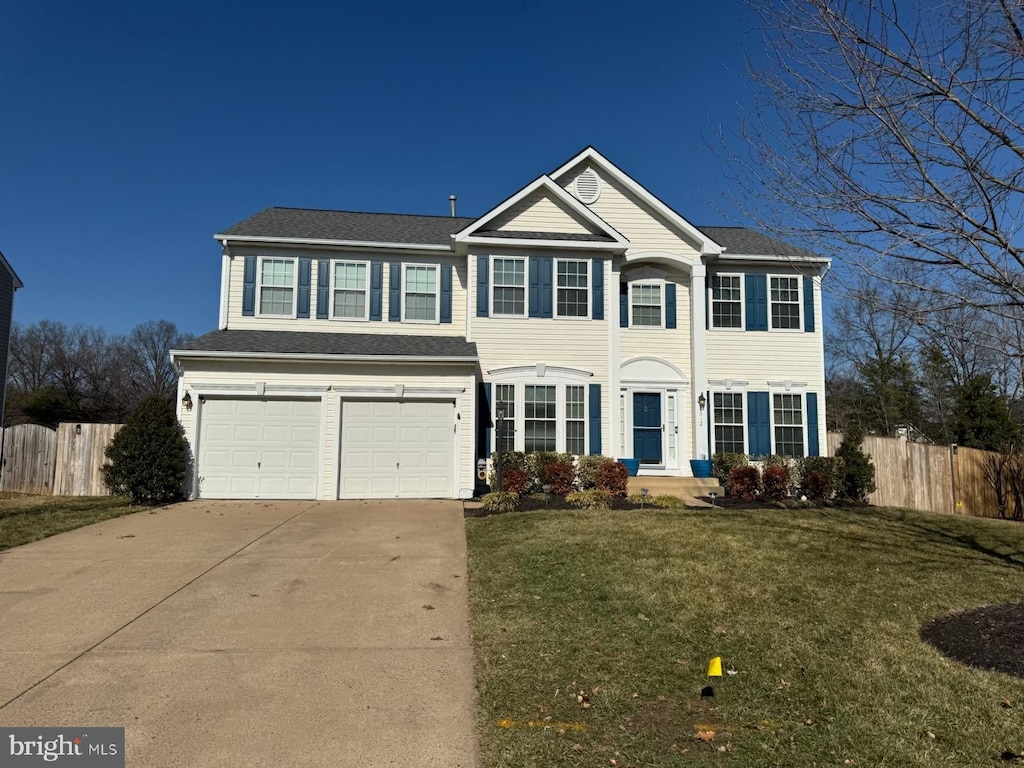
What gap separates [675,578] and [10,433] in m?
16.8

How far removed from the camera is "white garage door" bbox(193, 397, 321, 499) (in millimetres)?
13742

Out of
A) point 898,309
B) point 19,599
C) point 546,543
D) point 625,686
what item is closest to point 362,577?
point 546,543

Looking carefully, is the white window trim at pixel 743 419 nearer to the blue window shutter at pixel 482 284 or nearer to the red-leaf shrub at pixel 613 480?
the red-leaf shrub at pixel 613 480

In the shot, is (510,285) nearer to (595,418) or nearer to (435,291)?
(435,291)

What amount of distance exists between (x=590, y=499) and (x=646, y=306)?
20.9 ft

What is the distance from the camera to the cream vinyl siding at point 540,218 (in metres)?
15.7

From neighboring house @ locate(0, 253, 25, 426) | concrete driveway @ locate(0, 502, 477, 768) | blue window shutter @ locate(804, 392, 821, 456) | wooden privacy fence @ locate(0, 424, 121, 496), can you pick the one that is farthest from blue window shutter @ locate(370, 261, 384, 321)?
neighboring house @ locate(0, 253, 25, 426)

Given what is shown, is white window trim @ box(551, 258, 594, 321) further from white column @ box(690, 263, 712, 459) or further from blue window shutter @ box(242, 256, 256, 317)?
blue window shutter @ box(242, 256, 256, 317)

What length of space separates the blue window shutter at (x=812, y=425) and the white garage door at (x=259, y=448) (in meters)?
12.3

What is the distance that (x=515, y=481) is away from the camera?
13453 mm

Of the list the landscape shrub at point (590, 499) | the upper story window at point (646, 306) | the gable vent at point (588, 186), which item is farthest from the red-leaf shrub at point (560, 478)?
the gable vent at point (588, 186)

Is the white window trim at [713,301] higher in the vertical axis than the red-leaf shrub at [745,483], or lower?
higher

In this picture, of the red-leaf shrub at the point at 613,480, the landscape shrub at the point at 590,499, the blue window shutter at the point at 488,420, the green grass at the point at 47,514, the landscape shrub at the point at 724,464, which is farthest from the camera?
the landscape shrub at the point at 724,464

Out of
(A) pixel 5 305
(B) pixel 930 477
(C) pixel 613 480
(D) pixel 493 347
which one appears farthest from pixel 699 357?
(A) pixel 5 305
